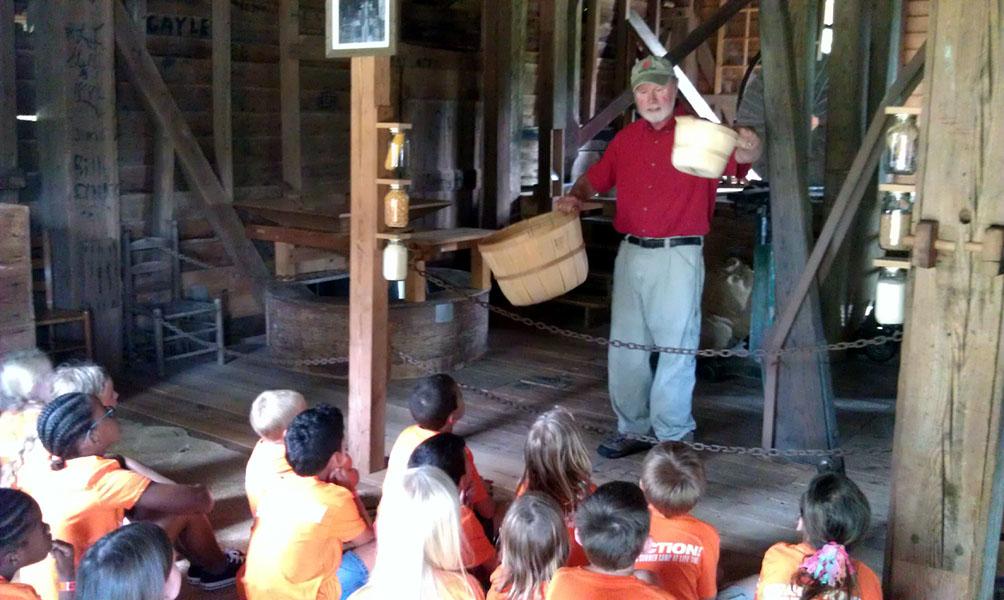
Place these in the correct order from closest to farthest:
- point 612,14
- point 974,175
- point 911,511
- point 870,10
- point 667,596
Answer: point 667,596 → point 974,175 → point 911,511 → point 870,10 → point 612,14

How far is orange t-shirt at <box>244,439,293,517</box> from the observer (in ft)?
12.8

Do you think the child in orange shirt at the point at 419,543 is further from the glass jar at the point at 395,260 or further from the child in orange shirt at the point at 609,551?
the glass jar at the point at 395,260

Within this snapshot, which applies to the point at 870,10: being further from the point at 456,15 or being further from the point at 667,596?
the point at 667,596

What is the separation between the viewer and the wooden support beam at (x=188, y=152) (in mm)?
7074

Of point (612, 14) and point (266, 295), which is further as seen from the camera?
point (612, 14)

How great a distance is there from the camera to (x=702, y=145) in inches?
186

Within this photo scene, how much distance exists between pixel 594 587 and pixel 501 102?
693 centimetres

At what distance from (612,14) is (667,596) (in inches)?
372

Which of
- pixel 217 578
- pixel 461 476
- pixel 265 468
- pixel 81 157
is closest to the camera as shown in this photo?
pixel 461 476

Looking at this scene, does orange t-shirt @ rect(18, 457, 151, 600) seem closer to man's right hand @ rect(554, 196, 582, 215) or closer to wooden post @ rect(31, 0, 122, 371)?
man's right hand @ rect(554, 196, 582, 215)

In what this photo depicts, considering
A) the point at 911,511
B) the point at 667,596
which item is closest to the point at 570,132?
the point at 911,511

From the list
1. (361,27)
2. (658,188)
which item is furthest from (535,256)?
(361,27)

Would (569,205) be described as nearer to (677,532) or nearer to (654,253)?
(654,253)

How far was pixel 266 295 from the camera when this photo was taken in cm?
752
